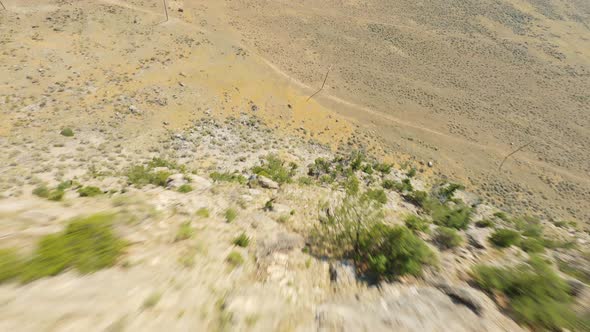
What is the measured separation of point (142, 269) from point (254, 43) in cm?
4281

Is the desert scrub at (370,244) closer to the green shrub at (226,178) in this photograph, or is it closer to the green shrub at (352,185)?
the green shrub at (352,185)

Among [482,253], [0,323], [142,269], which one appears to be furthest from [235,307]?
[482,253]

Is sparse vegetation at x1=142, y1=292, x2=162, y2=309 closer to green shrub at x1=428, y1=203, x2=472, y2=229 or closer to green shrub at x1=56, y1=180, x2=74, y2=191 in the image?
green shrub at x1=56, y1=180, x2=74, y2=191

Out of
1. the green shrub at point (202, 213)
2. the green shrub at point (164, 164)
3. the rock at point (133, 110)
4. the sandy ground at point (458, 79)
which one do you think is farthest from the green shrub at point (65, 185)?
the sandy ground at point (458, 79)

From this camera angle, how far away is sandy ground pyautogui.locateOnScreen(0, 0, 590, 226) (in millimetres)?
28594

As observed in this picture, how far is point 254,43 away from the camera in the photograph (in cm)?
4356

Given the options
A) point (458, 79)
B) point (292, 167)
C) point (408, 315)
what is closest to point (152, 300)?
point (408, 315)

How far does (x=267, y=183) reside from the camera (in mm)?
19812

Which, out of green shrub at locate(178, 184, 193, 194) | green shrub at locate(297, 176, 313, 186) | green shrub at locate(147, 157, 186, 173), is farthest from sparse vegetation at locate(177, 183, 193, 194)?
green shrub at locate(297, 176, 313, 186)

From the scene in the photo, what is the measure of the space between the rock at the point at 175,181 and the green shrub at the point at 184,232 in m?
5.96

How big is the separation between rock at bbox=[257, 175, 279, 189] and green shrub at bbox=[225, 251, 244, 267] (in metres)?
9.16

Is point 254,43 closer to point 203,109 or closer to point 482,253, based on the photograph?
point 203,109

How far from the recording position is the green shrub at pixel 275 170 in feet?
70.3

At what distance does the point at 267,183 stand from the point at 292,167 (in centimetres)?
552
